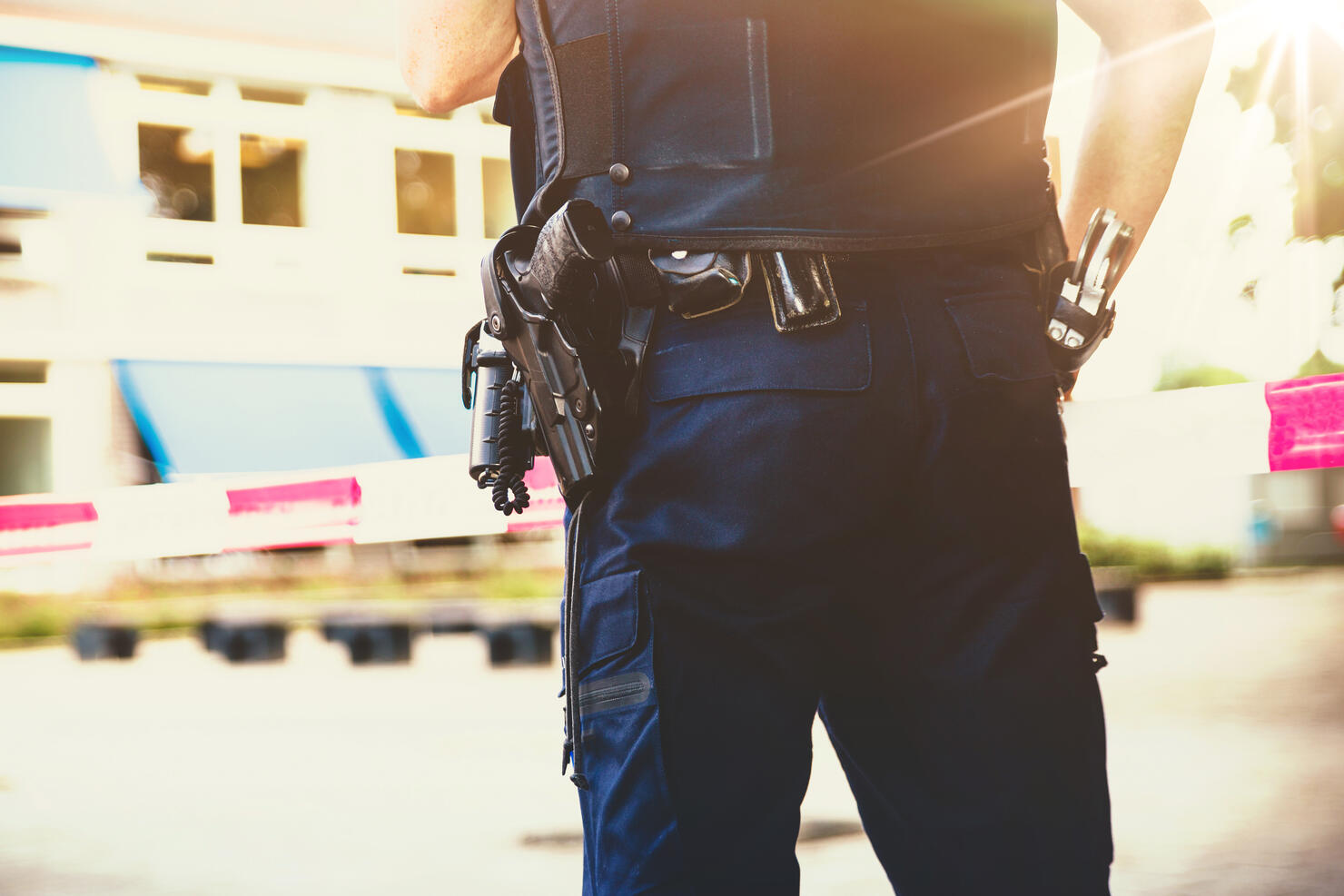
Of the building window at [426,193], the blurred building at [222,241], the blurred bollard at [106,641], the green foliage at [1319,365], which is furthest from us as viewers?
the building window at [426,193]

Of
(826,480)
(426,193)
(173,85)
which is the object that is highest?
(173,85)

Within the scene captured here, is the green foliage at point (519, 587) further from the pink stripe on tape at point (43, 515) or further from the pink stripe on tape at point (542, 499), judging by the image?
the pink stripe on tape at point (542, 499)

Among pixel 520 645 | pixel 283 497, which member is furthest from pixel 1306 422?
pixel 520 645

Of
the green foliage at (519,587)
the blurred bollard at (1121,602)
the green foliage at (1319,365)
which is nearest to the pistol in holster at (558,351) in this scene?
the green foliage at (1319,365)

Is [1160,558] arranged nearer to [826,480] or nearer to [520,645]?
[520,645]

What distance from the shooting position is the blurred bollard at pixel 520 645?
10281 mm

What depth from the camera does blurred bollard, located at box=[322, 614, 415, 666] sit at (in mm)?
10969

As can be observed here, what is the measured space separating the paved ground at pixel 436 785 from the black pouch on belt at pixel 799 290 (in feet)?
9.38

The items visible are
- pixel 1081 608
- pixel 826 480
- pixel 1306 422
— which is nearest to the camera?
pixel 826 480

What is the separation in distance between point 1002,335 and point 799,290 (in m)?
0.23

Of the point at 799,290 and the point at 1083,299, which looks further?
the point at 1083,299

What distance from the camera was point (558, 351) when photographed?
1.38 m

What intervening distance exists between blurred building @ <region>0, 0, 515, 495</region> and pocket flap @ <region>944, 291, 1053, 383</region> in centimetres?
1711

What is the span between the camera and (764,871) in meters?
1.22
